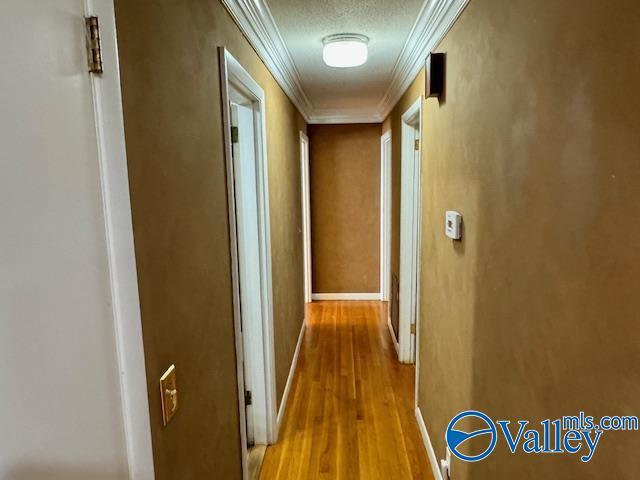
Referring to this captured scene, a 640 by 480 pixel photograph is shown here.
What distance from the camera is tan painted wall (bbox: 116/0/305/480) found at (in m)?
0.87

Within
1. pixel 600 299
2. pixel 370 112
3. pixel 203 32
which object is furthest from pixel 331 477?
pixel 370 112

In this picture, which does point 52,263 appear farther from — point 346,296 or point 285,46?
point 346,296

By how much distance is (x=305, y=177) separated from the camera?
468 cm

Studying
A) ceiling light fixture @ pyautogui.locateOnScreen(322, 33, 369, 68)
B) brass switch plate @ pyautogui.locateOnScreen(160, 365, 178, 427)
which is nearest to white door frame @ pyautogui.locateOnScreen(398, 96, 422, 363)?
ceiling light fixture @ pyautogui.locateOnScreen(322, 33, 369, 68)

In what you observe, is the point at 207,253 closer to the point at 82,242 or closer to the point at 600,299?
the point at 82,242

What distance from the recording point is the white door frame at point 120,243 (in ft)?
2.37

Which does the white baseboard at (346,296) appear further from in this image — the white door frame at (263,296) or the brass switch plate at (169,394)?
the brass switch plate at (169,394)

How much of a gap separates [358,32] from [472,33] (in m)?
0.84

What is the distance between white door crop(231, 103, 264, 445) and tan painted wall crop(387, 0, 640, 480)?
1.04 metres

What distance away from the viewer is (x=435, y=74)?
1825 millimetres

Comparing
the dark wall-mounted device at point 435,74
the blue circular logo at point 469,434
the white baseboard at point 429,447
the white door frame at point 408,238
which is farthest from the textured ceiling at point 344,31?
the white baseboard at point 429,447

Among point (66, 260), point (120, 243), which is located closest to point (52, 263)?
point (66, 260)

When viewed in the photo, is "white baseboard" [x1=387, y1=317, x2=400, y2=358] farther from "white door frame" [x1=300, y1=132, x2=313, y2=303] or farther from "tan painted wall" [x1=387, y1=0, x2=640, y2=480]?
"tan painted wall" [x1=387, y1=0, x2=640, y2=480]

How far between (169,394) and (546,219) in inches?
40.1
